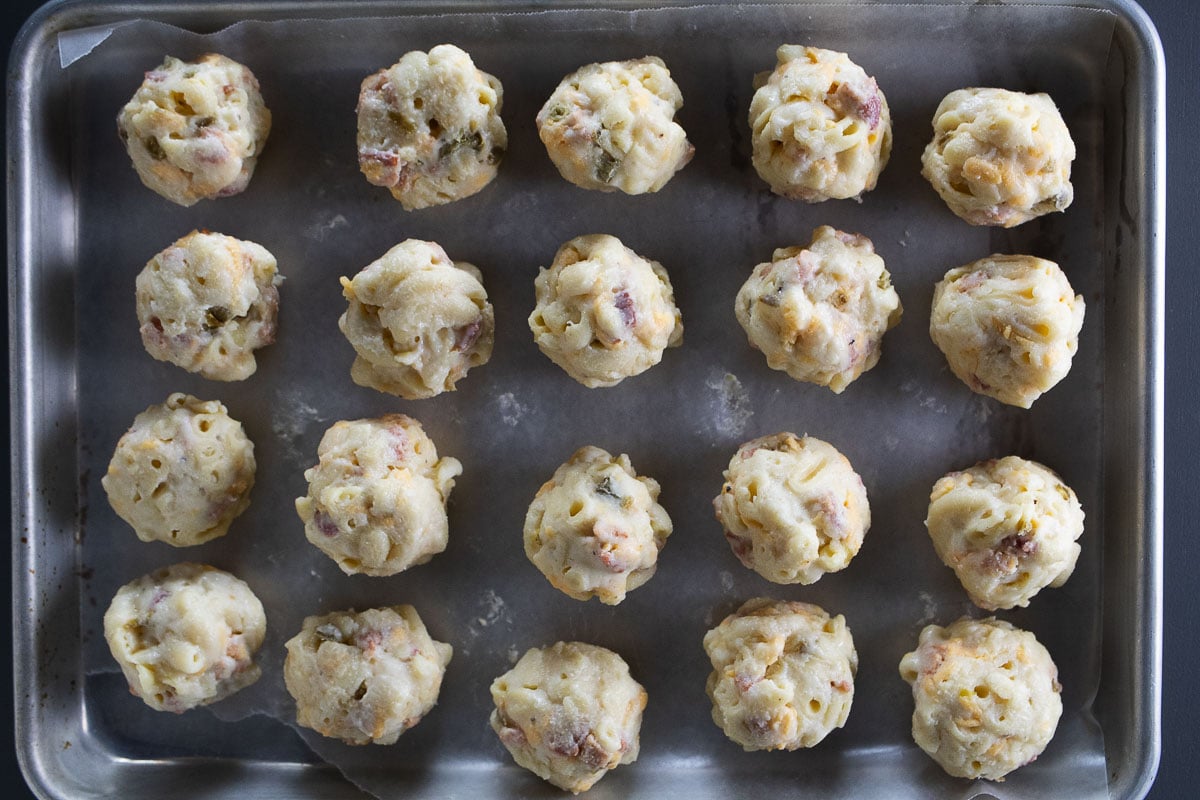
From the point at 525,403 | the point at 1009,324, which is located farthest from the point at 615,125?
the point at 1009,324

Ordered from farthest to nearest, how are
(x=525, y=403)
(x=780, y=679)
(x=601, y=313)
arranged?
(x=525, y=403) → (x=780, y=679) → (x=601, y=313)

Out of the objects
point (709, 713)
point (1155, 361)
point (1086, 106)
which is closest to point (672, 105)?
point (1086, 106)

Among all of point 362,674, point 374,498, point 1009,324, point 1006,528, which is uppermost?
point 1009,324

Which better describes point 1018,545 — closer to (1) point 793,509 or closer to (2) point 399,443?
(1) point 793,509

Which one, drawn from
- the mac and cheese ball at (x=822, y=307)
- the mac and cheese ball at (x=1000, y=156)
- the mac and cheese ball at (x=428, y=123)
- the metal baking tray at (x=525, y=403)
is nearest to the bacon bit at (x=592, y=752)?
the metal baking tray at (x=525, y=403)

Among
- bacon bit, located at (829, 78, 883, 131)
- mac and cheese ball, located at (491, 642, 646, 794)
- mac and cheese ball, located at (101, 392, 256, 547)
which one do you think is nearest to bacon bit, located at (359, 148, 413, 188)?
mac and cheese ball, located at (101, 392, 256, 547)

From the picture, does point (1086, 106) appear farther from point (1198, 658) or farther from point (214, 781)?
point (214, 781)
